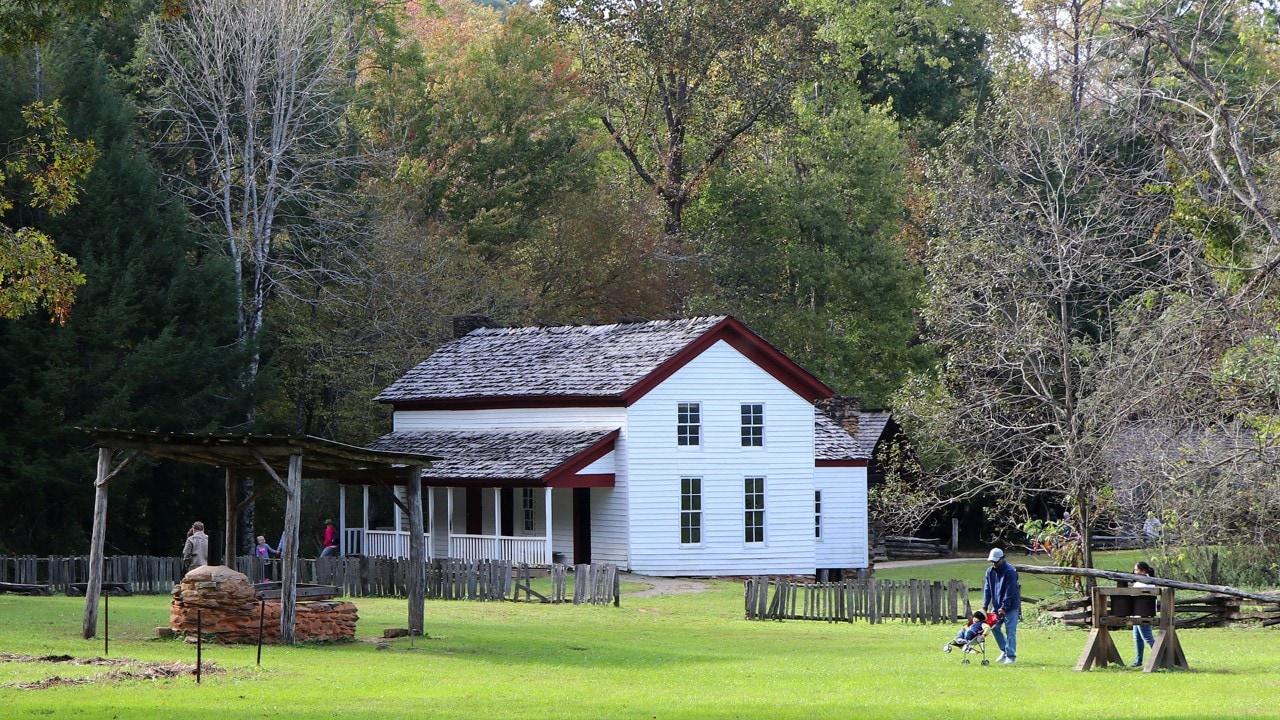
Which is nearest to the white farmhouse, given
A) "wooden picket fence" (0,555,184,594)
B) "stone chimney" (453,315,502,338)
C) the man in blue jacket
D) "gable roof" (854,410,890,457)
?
"stone chimney" (453,315,502,338)

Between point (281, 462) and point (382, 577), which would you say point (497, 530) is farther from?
point (281, 462)

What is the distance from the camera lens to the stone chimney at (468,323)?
169 feet

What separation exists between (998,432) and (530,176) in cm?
2717

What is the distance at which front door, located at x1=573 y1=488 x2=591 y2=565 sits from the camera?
44.6 meters

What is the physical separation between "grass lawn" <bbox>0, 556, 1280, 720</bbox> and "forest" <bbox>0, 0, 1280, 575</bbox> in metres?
5.55

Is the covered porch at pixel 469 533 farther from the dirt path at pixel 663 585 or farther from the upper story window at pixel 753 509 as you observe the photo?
the upper story window at pixel 753 509

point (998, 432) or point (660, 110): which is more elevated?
point (660, 110)

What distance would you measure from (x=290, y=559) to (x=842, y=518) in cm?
2668

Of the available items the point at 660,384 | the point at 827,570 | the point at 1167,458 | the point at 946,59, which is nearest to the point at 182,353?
the point at 660,384

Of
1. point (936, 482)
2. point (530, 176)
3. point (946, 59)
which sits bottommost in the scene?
point (936, 482)

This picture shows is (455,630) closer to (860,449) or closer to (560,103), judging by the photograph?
(860,449)

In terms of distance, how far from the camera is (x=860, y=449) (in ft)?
160

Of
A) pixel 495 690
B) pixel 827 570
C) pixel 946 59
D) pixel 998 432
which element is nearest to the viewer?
pixel 495 690

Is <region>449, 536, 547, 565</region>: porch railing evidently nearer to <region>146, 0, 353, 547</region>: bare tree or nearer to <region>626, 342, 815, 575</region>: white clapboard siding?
<region>626, 342, 815, 575</region>: white clapboard siding
